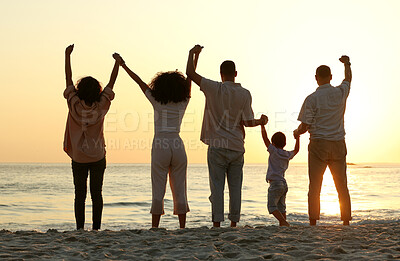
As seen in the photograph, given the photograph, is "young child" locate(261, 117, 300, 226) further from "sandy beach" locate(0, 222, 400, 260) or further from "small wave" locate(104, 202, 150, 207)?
"small wave" locate(104, 202, 150, 207)

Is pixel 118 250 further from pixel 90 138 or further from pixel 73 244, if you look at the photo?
pixel 90 138

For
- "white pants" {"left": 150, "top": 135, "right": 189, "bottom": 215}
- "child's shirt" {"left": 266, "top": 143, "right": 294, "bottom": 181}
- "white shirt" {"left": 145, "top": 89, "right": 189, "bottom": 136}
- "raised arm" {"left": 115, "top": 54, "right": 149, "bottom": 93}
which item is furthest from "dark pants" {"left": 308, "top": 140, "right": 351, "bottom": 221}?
"raised arm" {"left": 115, "top": 54, "right": 149, "bottom": 93}

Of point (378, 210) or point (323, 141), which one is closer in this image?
point (323, 141)

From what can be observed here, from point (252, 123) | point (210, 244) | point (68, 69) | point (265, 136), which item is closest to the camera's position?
point (210, 244)

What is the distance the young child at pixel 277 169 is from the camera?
21.4 ft

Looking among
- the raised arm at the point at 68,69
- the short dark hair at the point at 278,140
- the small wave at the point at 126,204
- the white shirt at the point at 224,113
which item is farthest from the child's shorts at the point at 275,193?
the small wave at the point at 126,204

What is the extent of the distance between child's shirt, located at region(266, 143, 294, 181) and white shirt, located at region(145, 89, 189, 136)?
1550mm

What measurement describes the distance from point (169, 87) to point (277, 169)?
206cm

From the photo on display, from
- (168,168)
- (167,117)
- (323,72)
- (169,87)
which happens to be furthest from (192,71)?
(323,72)

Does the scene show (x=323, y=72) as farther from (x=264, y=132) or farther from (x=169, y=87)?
(x=169, y=87)

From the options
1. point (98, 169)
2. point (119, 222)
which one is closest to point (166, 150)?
point (98, 169)

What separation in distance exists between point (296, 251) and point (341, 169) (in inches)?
84.2

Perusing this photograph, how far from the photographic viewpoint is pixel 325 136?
19.2ft

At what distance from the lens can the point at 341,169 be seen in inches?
235
